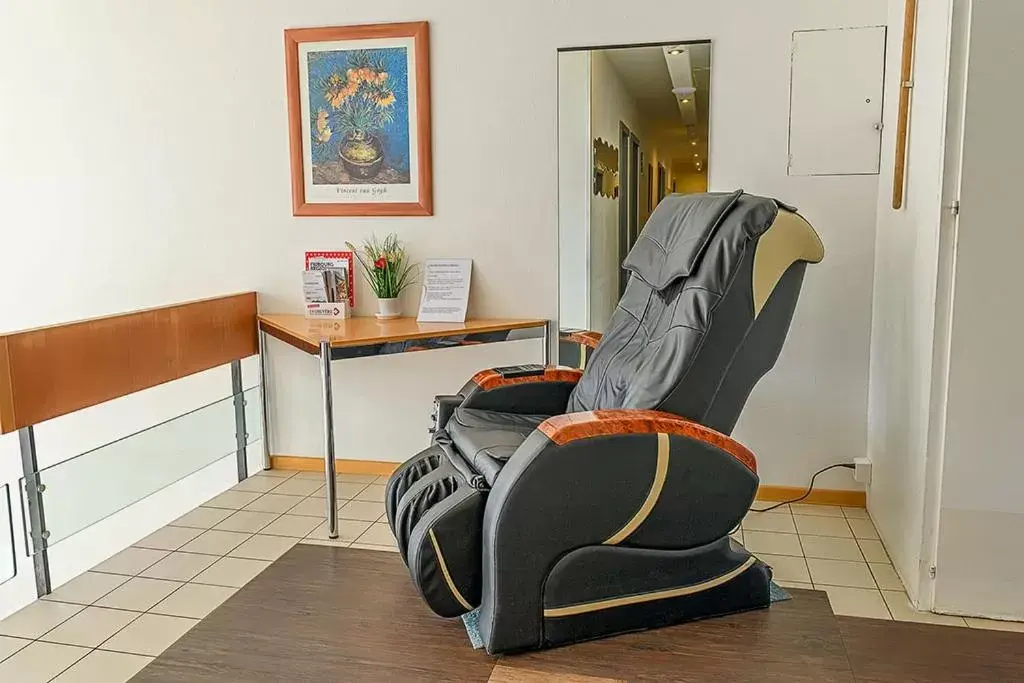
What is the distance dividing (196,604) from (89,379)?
0.85 metres

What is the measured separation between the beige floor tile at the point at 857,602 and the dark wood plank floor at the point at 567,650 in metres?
0.06

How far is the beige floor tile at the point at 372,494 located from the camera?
11.0ft

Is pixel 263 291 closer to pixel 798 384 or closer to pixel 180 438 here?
pixel 180 438

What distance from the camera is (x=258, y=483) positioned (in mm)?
3580

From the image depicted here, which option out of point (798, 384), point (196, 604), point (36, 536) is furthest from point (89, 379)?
point (798, 384)

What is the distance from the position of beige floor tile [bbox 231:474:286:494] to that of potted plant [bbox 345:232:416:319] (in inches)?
34.0

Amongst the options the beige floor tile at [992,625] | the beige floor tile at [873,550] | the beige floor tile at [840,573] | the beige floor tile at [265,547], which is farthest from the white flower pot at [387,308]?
the beige floor tile at [992,625]

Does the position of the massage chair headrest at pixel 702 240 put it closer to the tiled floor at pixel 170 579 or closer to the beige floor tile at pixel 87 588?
the tiled floor at pixel 170 579

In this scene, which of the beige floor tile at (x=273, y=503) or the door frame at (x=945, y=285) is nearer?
the door frame at (x=945, y=285)

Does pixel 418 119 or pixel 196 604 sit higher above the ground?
pixel 418 119

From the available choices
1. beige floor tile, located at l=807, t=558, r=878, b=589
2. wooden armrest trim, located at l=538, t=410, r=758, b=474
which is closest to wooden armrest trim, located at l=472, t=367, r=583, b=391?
wooden armrest trim, located at l=538, t=410, r=758, b=474

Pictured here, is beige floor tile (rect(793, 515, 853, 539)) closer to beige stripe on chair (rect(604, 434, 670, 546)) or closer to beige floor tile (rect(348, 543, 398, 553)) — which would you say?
beige stripe on chair (rect(604, 434, 670, 546))

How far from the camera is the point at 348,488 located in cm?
351

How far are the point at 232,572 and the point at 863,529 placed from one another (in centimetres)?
219
